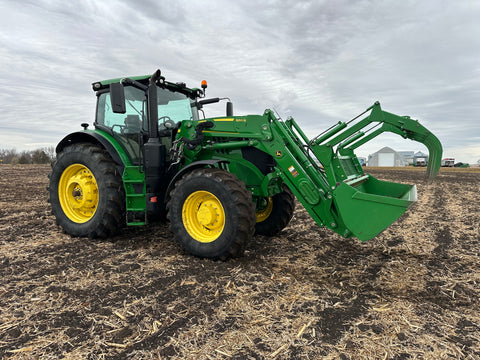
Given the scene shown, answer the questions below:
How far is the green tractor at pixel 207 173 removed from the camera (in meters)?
3.93

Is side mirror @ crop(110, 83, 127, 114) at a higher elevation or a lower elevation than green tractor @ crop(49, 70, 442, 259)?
higher

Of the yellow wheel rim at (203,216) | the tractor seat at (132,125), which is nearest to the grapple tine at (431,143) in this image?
the yellow wheel rim at (203,216)

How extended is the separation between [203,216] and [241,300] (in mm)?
1364

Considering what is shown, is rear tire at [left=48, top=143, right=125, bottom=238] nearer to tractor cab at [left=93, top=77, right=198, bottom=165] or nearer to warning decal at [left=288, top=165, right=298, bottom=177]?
tractor cab at [left=93, top=77, right=198, bottom=165]

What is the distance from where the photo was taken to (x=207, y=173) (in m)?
4.10

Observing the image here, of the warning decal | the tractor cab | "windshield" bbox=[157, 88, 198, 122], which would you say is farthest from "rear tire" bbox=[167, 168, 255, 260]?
"windshield" bbox=[157, 88, 198, 122]

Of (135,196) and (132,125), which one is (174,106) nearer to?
(132,125)

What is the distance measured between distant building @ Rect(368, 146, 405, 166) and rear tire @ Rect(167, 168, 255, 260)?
2344 inches

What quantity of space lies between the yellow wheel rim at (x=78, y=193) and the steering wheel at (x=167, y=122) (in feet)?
4.70

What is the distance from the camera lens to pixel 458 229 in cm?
626

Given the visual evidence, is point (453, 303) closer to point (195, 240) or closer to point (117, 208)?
point (195, 240)

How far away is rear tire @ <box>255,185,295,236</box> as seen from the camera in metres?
5.32

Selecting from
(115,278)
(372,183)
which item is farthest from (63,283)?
(372,183)

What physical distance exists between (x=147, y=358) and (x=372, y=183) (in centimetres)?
404
